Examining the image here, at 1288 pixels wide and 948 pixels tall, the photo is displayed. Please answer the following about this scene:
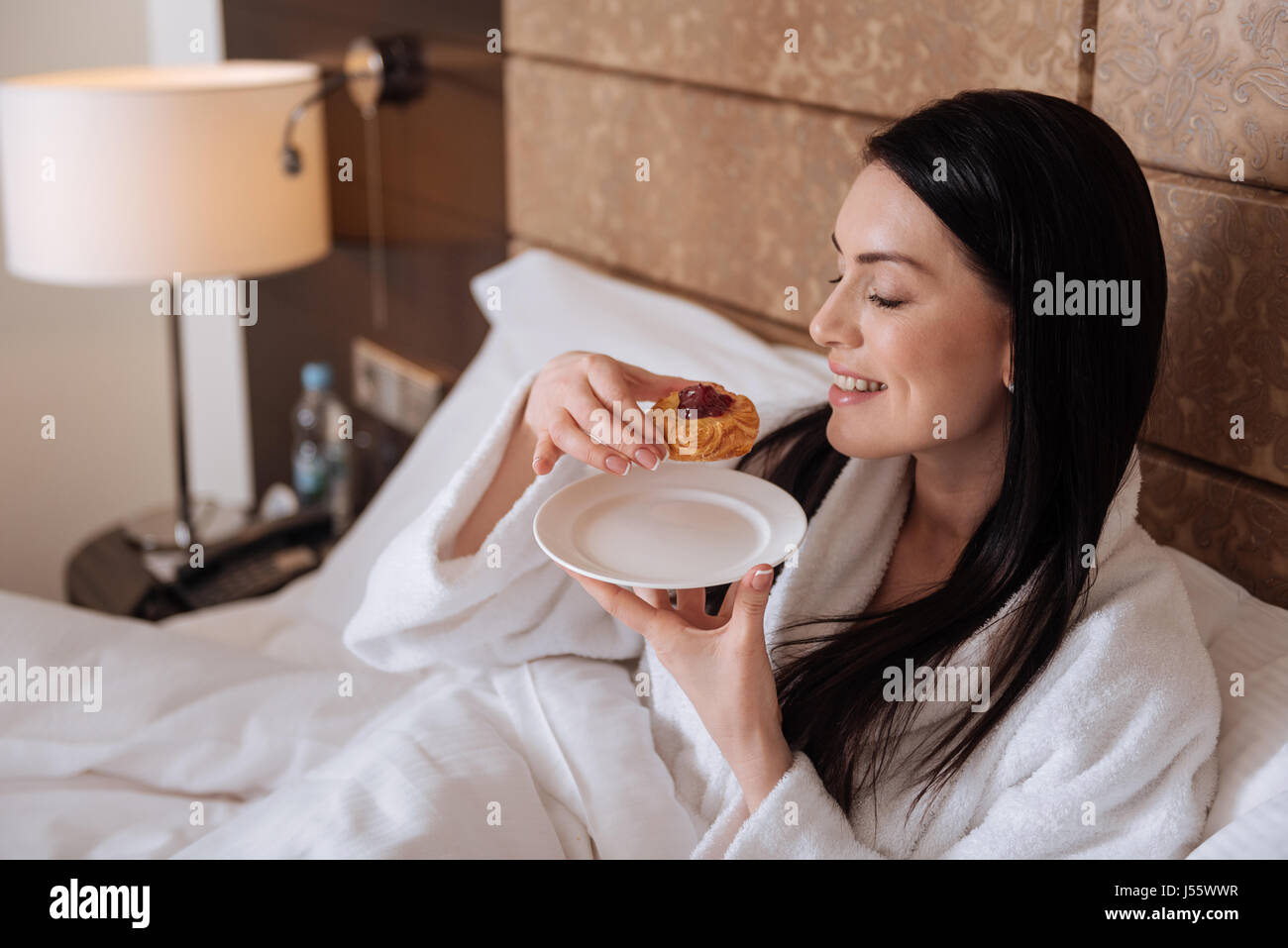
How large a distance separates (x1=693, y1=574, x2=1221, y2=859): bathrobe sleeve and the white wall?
2.10 metres

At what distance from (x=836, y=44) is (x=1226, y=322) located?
0.51 m

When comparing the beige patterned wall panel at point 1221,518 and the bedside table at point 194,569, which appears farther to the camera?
the bedside table at point 194,569

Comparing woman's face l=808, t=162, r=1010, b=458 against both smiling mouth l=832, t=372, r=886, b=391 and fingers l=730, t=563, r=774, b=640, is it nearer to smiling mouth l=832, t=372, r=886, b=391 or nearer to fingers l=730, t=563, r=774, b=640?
smiling mouth l=832, t=372, r=886, b=391

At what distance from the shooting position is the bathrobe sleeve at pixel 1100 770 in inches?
36.3

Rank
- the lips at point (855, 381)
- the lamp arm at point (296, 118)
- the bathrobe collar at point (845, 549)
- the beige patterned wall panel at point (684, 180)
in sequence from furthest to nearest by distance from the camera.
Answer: the lamp arm at point (296, 118) < the beige patterned wall panel at point (684, 180) < the bathrobe collar at point (845, 549) < the lips at point (855, 381)

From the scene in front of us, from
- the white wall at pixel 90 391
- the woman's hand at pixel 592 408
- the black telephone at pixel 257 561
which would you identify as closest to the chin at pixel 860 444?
the woman's hand at pixel 592 408

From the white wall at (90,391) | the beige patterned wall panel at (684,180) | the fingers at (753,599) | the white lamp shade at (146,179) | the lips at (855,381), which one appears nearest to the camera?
the fingers at (753,599)

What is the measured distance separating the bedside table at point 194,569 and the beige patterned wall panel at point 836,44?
2.90 feet

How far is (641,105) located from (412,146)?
54 cm

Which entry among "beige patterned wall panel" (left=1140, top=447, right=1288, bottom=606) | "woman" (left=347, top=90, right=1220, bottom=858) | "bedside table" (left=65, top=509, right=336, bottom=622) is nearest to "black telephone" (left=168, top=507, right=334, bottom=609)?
"bedside table" (left=65, top=509, right=336, bottom=622)

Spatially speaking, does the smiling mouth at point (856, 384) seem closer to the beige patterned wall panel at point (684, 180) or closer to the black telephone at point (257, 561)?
the beige patterned wall panel at point (684, 180)

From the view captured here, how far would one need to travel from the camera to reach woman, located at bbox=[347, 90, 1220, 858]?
0.93 metres

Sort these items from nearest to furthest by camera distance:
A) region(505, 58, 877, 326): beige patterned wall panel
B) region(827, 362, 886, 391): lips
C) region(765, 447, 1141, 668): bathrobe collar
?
region(827, 362, 886, 391): lips → region(765, 447, 1141, 668): bathrobe collar → region(505, 58, 877, 326): beige patterned wall panel

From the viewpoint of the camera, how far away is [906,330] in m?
0.97
